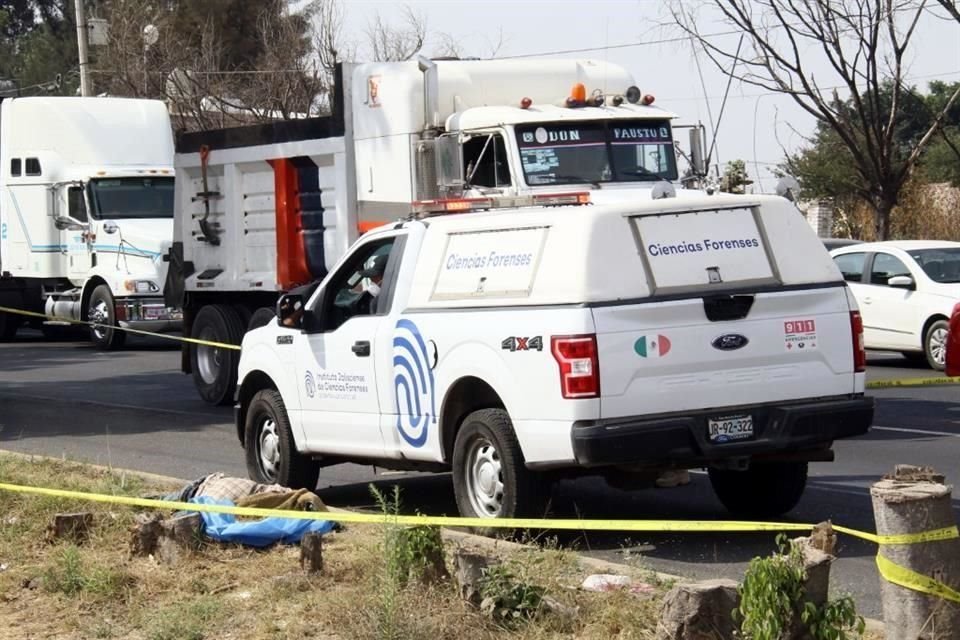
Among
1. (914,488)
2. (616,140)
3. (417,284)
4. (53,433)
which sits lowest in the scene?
(53,433)

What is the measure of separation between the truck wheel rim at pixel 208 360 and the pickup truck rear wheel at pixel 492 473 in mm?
9415

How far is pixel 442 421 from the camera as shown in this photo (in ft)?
30.9

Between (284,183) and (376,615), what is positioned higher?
(284,183)

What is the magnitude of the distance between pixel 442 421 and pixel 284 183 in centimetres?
787

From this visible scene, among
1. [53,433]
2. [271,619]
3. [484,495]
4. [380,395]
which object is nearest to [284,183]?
[53,433]

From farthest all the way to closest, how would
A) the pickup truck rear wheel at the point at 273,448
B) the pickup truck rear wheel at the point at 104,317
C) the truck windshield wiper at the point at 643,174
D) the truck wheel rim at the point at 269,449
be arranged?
1. the pickup truck rear wheel at the point at 104,317
2. the truck windshield wiper at the point at 643,174
3. the truck wheel rim at the point at 269,449
4. the pickup truck rear wheel at the point at 273,448

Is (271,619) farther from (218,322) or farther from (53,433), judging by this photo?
(218,322)

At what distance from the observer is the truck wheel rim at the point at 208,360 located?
1832 cm

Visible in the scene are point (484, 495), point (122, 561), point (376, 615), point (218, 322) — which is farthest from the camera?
point (218, 322)

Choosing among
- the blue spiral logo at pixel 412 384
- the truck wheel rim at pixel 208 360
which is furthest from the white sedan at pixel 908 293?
the blue spiral logo at pixel 412 384

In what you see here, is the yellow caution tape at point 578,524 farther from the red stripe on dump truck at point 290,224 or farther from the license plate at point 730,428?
the red stripe on dump truck at point 290,224

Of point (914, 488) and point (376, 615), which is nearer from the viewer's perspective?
point (914, 488)

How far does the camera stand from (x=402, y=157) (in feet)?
51.2

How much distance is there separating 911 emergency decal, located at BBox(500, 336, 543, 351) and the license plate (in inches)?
39.5
